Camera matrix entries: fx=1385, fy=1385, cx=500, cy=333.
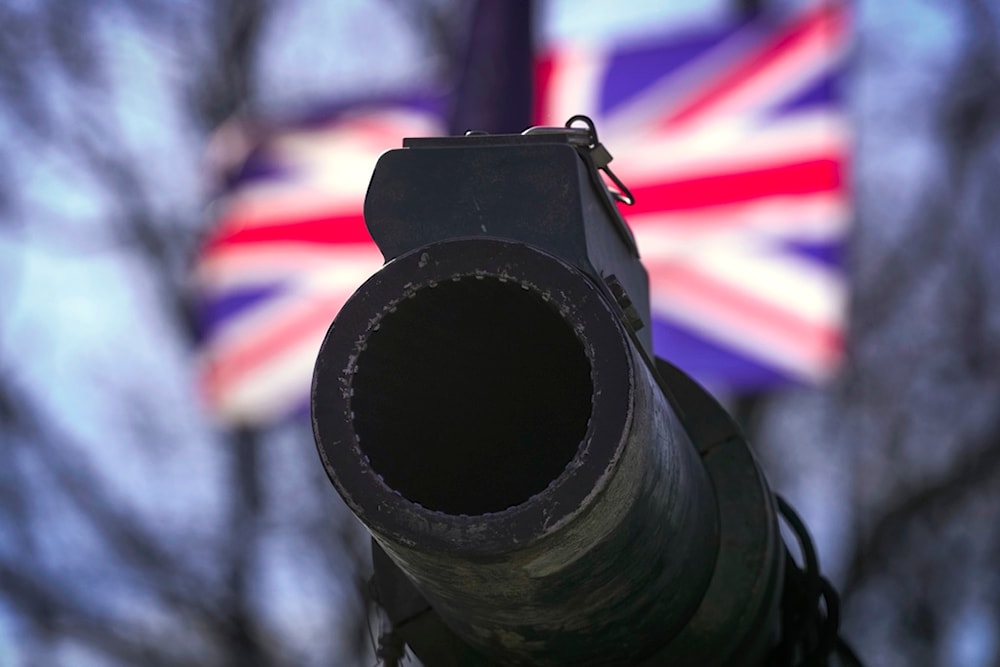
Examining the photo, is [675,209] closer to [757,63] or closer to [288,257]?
[757,63]

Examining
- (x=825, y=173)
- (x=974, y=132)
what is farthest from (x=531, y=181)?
(x=974, y=132)

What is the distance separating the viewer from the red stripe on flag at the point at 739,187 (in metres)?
5.54

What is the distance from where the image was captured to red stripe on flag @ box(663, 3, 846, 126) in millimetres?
5871

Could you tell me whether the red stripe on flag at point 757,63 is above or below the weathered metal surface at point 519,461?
below

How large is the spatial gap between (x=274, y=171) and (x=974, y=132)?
5249 millimetres

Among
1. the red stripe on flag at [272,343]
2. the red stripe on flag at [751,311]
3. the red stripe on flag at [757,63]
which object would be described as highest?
the red stripe on flag at [757,63]

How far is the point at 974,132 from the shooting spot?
31.5ft

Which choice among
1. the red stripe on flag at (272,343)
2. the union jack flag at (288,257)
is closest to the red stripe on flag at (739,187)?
the union jack flag at (288,257)

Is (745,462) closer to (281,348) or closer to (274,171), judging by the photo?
(281,348)

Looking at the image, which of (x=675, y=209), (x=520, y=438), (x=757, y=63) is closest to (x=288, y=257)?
(x=675, y=209)

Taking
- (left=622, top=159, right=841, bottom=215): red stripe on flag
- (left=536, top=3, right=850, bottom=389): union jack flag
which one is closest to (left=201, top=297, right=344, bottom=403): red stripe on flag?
(left=536, top=3, right=850, bottom=389): union jack flag

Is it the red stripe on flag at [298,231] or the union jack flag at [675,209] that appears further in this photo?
the red stripe on flag at [298,231]

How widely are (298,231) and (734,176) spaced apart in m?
2.05

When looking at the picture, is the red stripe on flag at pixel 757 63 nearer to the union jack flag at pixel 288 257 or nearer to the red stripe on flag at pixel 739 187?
the red stripe on flag at pixel 739 187
